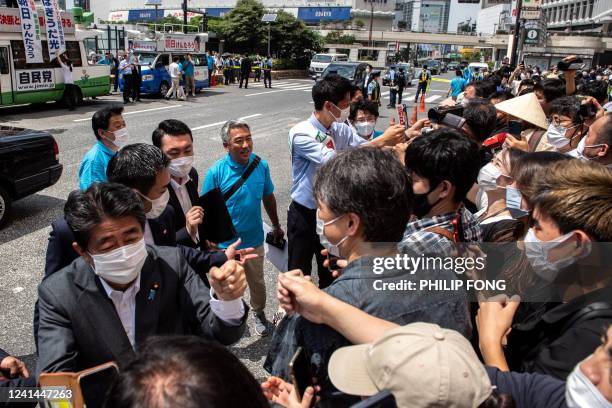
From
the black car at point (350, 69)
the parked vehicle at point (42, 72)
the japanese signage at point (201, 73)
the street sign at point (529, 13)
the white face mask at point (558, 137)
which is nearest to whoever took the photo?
the white face mask at point (558, 137)

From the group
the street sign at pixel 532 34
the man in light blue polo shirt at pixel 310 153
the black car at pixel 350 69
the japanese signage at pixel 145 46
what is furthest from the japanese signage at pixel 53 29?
the street sign at pixel 532 34

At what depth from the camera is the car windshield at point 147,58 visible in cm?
1917

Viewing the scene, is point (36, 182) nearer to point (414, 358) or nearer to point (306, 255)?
point (306, 255)

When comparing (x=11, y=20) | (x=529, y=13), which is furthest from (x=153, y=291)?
(x=529, y=13)

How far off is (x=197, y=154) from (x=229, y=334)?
815cm

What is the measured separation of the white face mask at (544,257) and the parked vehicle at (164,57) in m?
18.5

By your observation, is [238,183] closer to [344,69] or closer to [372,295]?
[372,295]

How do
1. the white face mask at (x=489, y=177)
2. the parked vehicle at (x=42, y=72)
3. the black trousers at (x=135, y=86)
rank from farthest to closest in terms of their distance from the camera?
1. the black trousers at (x=135, y=86)
2. the parked vehicle at (x=42, y=72)
3. the white face mask at (x=489, y=177)

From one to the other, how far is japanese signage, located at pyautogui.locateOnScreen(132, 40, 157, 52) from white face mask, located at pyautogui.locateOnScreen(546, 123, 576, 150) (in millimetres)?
18267

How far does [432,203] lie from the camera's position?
2258 mm

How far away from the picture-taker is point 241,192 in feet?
12.1

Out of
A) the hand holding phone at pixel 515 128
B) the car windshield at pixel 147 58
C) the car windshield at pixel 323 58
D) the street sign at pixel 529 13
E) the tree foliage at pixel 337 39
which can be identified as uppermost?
the tree foliage at pixel 337 39

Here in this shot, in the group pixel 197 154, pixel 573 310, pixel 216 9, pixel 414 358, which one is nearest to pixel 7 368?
pixel 414 358

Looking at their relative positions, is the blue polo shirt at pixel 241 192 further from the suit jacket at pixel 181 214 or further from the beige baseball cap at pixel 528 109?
the beige baseball cap at pixel 528 109
